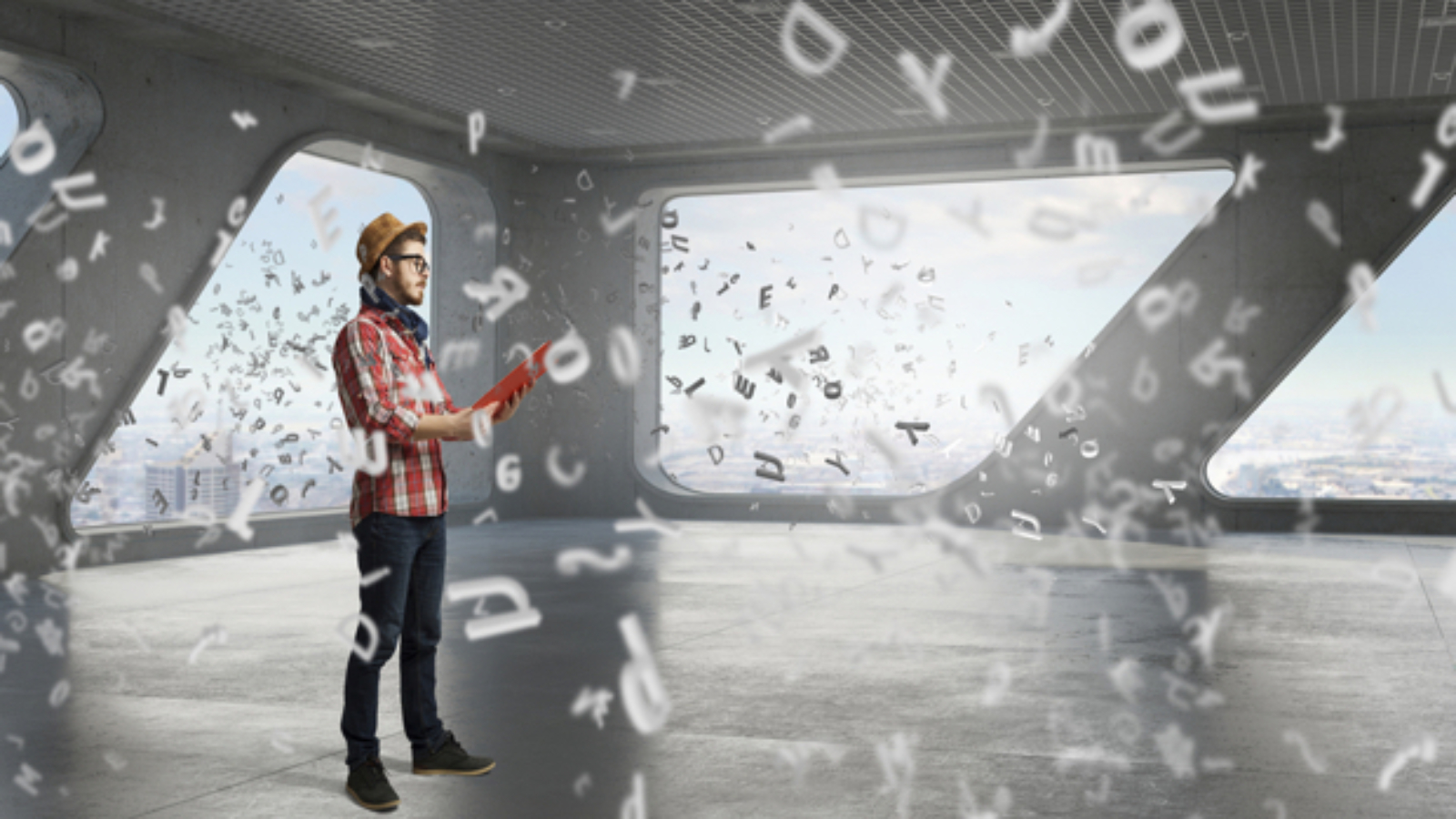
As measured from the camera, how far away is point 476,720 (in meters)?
4.17

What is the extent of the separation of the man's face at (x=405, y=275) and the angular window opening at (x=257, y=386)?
241 inches

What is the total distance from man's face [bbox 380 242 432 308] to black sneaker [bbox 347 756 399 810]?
109 centimetres

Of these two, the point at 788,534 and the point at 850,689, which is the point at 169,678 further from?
the point at 788,534

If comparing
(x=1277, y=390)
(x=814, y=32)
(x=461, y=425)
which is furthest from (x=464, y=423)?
(x=1277, y=390)

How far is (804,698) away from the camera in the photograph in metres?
4.48

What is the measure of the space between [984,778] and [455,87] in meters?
8.01

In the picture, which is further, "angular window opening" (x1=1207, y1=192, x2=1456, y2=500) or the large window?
the large window

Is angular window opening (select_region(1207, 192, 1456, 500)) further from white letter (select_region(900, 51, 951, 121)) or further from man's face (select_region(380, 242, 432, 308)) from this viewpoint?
man's face (select_region(380, 242, 432, 308))

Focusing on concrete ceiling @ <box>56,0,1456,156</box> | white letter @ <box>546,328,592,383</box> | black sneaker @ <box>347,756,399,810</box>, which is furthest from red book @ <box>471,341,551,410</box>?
white letter @ <box>546,328,592,383</box>

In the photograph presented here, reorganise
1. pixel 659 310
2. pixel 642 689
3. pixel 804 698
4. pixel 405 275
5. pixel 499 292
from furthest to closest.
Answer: pixel 659 310, pixel 499 292, pixel 642 689, pixel 804 698, pixel 405 275

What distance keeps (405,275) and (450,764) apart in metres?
1.21

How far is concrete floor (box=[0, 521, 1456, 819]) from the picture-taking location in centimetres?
336

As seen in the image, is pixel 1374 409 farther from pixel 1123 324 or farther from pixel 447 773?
pixel 447 773

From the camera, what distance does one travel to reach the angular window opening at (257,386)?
9.21 meters
